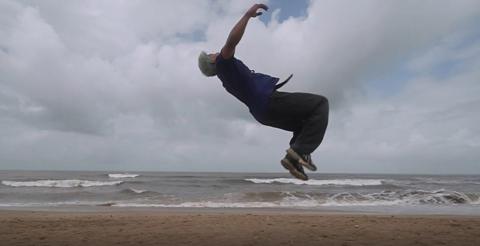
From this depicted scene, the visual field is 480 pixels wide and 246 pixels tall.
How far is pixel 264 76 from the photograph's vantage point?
4.09m

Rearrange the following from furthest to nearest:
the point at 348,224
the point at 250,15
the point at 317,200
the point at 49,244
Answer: the point at 317,200 < the point at 348,224 < the point at 49,244 < the point at 250,15

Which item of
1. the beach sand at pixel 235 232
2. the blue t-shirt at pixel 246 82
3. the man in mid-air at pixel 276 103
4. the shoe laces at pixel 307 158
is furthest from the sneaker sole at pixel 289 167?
the beach sand at pixel 235 232

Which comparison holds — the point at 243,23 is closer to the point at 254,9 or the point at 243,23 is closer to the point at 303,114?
the point at 254,9

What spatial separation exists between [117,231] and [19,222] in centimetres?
345

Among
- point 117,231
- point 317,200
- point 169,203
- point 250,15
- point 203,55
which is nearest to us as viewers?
point 250,15

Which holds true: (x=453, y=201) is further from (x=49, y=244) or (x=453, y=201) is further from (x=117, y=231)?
(x=49, y=244)

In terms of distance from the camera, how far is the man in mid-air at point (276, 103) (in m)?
3.97

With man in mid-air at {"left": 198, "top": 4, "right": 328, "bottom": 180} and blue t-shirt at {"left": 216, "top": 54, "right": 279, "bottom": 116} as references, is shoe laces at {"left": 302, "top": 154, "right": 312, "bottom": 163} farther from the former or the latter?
blue t-shirt at {"left": 216, "top": 54, "right": 279, "bottom": 116}

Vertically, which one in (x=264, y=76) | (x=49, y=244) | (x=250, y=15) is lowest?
(x=49, y=244)

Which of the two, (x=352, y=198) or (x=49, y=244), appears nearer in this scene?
(x=49, y=244)

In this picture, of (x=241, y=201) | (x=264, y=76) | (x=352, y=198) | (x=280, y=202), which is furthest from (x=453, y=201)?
(x=264, y=76)

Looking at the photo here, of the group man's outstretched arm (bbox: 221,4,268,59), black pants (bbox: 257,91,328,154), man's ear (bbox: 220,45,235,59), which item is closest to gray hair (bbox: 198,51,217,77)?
man's ear (bbox: 220,45,235,59)

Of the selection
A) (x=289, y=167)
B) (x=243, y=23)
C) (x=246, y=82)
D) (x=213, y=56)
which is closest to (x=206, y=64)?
Answer: (x=213, y=56)

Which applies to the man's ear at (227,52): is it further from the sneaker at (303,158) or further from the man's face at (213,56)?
the sneaker at (303,158)
